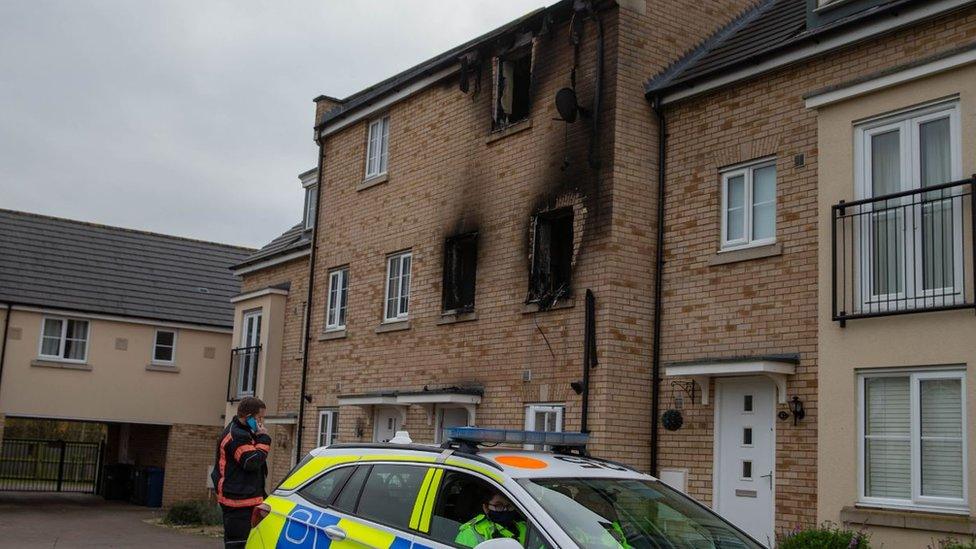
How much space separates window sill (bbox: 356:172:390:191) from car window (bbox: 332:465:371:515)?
12212 millimetres

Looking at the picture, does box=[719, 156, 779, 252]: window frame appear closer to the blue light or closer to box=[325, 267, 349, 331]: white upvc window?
the blue light

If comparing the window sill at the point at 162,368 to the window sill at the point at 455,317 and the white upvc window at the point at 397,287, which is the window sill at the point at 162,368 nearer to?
the white upvc window at the point at 397,287

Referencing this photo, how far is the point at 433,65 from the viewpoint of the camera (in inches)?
690

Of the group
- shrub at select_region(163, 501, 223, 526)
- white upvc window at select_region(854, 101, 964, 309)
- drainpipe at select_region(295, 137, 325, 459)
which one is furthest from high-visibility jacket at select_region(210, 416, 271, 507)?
shrub at select_region(163, 501, 223, 526)

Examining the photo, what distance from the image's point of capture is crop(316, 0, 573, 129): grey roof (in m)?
15.3

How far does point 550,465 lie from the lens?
6.36 meters

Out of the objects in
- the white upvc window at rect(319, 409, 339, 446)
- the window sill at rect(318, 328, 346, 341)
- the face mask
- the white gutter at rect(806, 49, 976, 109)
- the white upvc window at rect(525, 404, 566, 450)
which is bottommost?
the face mask

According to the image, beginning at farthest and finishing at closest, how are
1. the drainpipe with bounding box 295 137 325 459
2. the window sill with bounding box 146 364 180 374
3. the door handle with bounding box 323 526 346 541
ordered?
the window sill with bounding box 146 364 180 374
the drainpipe with bounding box 295 137 325 459
the door handle with bounding box 323 526 346 541

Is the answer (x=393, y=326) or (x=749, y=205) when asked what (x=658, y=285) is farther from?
(x=393, y=326)

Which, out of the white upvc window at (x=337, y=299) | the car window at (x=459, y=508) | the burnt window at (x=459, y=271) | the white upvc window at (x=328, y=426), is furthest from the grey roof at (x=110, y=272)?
the car window at (x=459, y=508)

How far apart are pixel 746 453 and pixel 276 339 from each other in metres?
12.9

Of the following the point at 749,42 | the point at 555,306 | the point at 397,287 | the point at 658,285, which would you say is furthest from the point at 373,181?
the point at 749,42

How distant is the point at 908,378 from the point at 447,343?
7.81m

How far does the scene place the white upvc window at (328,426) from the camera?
19.5m
